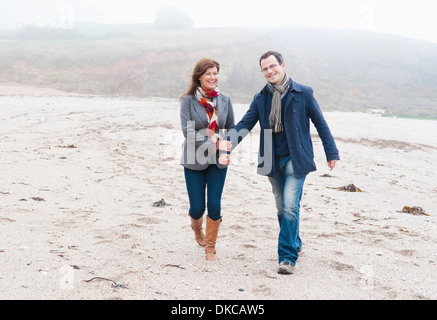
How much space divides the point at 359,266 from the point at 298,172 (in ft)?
3.63

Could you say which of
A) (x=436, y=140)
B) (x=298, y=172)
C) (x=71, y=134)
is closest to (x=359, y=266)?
(x=298, y=172)

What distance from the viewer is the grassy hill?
35.9 meters

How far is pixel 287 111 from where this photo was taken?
3934 millimetres

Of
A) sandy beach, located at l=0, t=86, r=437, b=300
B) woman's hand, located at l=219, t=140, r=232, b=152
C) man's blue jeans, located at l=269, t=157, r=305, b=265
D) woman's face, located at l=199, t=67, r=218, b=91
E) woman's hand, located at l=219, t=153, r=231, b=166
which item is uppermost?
woman's face, located at l=199, t=67, r=218, b=91

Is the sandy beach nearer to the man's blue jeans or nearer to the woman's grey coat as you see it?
the man's blue jeans

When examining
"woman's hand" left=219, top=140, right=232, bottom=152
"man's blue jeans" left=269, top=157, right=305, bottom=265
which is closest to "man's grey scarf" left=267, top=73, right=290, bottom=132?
"man's blue jeans" left=269, top=157, right=305, bottom=265

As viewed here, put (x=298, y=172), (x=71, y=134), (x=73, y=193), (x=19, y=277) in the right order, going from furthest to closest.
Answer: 1. (x=71, y=134)
2. (x=73, y=193)
3. (x=298, y=172)
4. (x=19, y=277)

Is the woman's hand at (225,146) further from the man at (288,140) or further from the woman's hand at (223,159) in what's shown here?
the man at (288,140)

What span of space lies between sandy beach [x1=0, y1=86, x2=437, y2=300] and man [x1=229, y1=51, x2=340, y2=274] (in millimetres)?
405

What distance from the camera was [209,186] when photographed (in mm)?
4145

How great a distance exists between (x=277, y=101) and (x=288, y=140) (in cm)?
37

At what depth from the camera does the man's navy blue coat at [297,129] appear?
3.91 meters

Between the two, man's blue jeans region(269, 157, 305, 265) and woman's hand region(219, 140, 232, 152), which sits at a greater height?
woman's hand region(219, 140, 232, 152)

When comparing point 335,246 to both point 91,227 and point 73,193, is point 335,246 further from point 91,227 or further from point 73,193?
point 73,193
